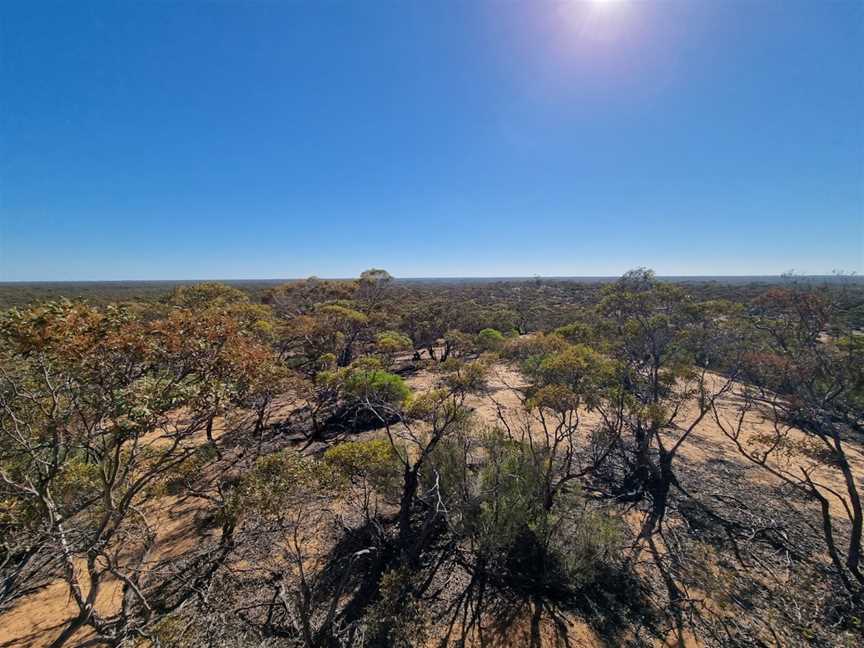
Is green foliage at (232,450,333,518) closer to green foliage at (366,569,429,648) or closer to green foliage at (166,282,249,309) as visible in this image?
green foliage at (366,569,429,648)

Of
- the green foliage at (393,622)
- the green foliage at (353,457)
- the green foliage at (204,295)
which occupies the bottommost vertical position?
the green foliage at (393,622)

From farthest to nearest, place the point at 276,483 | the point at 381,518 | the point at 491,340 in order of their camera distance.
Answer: the point at 491,340
the point at 381,518
the point at 276,483

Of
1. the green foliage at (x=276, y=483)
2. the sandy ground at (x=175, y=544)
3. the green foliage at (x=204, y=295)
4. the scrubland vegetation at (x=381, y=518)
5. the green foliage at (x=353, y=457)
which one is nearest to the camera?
the scrubland vegetation at (x=381, y=518)

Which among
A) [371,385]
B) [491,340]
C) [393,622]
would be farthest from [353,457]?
[491,340]

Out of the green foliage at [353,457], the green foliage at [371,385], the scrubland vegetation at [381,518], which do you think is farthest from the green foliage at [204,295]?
the green foliage at [353,457]

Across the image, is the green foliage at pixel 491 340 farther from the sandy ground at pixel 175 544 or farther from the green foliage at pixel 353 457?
the green foliage at pixel 353 457

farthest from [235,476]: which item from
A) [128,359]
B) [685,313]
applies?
[685,313]

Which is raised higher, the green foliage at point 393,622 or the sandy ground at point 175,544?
the green foliage at point 393,622

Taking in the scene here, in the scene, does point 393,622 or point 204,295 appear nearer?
point 393,622

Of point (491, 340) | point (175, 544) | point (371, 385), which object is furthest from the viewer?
point (491, 340)

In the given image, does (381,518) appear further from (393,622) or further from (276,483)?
(276,483)
